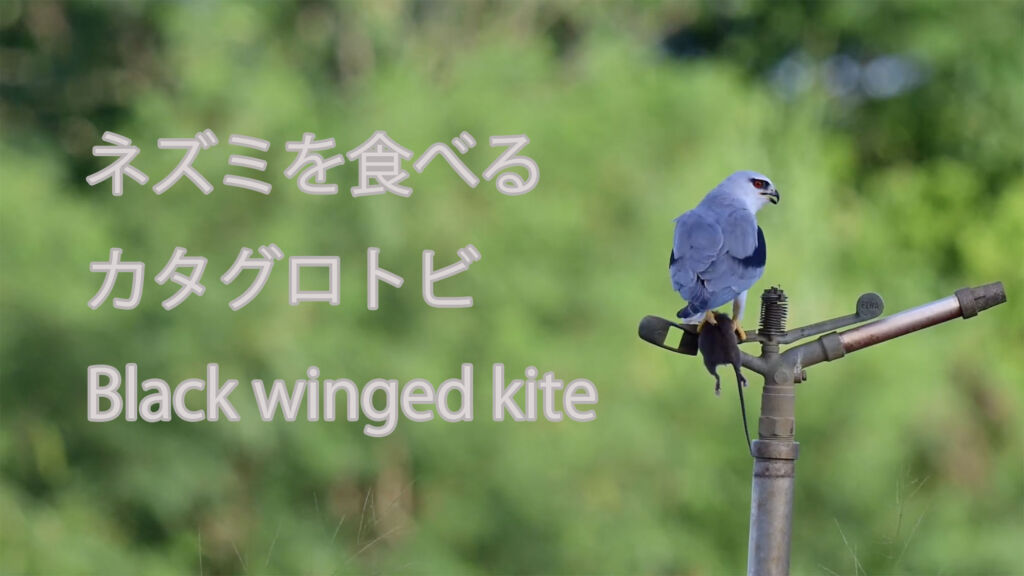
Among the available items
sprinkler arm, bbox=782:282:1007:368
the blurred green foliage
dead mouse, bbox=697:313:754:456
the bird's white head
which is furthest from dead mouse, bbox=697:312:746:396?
the blurred green foliage

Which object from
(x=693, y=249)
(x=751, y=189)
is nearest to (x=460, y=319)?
(x=751, y=189)

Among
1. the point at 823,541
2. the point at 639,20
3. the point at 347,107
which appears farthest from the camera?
the point at 639,20

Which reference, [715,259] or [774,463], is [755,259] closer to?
[715,259]

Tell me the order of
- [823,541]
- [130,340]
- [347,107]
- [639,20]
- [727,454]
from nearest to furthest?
[823,541] < [727,454] < [130,340] < [347,107] < [639,20]

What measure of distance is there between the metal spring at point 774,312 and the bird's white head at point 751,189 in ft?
0.77

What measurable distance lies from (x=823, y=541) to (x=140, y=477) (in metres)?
7.42

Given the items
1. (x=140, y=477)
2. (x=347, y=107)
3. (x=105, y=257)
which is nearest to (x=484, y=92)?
(x=347, y=107)

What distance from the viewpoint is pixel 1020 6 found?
75.2ft

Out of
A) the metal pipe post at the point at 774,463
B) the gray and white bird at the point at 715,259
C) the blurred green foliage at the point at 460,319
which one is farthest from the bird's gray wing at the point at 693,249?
the blurred green foliage at the point at 460,319

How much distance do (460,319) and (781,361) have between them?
13.4 meters

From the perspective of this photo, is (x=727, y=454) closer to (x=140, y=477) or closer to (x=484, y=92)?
(x=484, y=92)

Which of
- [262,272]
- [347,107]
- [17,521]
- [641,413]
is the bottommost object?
[17,521]

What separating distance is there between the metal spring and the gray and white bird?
0.24 ft

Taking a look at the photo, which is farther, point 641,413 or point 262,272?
point 262,272
